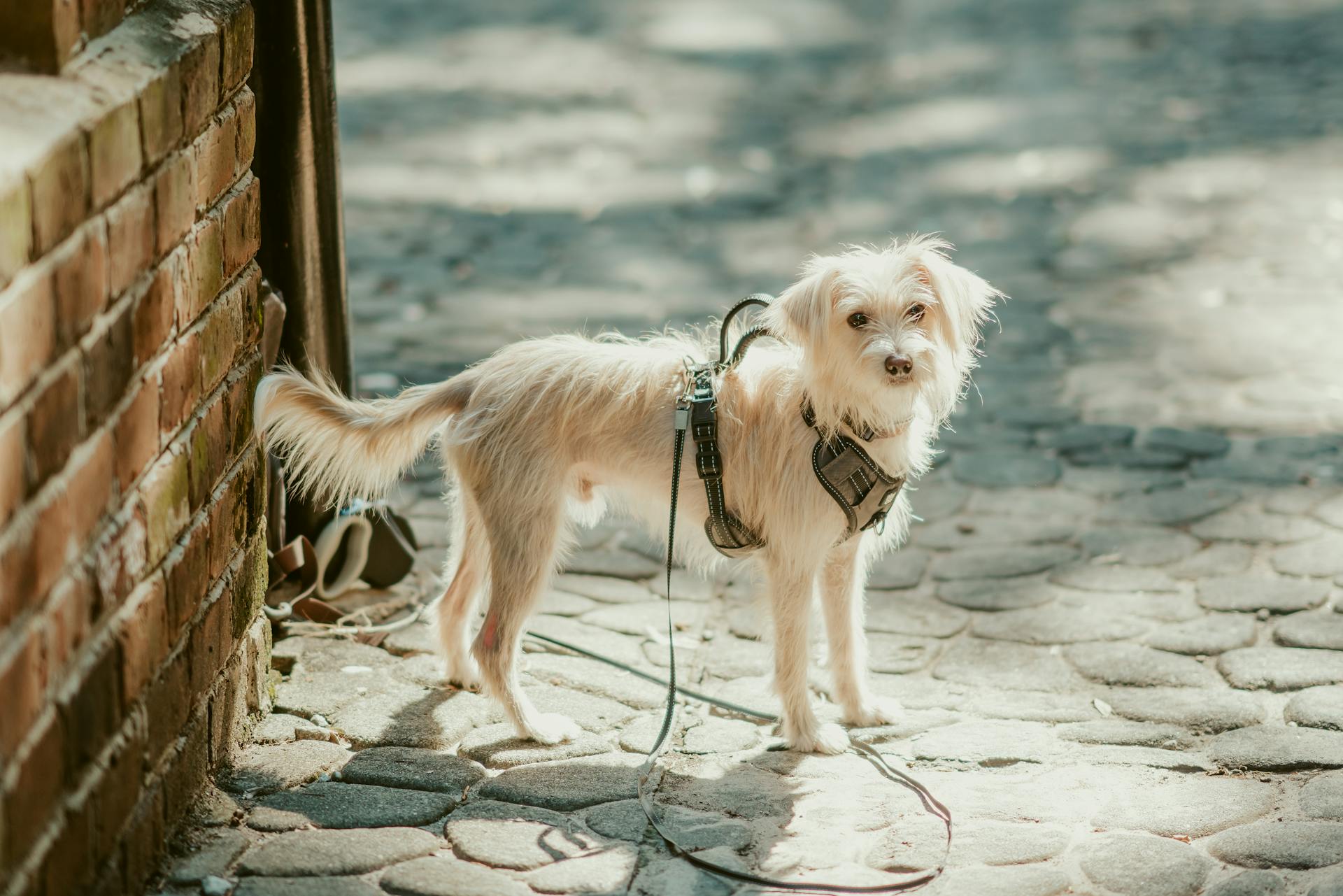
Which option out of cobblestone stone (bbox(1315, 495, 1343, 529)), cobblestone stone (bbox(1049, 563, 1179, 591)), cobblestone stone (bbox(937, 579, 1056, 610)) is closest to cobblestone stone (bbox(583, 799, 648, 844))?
cobblestone stone (bbox(937, 579, 1056, 610))

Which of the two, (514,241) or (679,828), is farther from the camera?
(514,241)

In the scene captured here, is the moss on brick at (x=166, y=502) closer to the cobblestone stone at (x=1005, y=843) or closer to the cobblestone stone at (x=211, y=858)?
the cobblestone stone at (x=211, y=858)

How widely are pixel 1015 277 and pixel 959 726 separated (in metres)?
4.68

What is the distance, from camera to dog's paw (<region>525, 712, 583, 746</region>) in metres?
4.06

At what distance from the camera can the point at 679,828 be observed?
3.58m

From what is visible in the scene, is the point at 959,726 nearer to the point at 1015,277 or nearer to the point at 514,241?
the point at 1015,277

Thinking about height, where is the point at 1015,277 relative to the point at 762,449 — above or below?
below

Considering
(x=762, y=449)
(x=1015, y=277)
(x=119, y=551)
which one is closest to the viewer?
(x=119, y=551)

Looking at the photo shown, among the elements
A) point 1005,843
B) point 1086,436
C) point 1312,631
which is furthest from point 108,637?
point 1086,436

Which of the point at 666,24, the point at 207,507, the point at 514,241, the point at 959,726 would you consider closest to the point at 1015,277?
the point at 514,241

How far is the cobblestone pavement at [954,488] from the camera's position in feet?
11.6

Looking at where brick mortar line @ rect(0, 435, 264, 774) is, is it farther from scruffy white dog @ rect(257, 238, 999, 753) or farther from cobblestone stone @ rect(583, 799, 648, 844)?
cobblestone stone @ rect(583, 799, 648, 844)

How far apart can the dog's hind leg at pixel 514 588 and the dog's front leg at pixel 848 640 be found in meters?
0.86

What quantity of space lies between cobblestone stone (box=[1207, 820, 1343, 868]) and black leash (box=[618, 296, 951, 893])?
0.68 m
